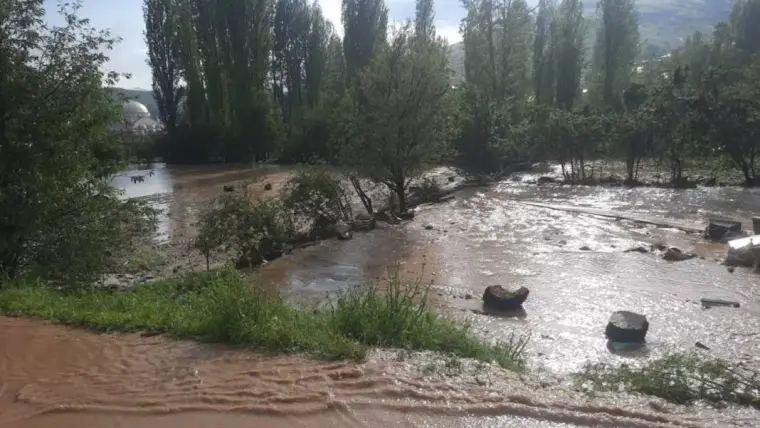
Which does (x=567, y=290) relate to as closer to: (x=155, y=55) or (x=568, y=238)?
(x=568, y=238)

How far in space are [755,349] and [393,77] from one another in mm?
15082

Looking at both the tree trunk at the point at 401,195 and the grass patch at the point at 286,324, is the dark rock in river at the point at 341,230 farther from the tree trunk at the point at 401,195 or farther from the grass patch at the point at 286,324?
the grass patch at the point at 286,324

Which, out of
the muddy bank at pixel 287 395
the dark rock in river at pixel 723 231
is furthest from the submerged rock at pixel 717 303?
the muddy bank at pixel 287 395

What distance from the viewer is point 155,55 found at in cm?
5459

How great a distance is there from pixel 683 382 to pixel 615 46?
176ft

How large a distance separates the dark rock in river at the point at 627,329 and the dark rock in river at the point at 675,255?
6.06 metres

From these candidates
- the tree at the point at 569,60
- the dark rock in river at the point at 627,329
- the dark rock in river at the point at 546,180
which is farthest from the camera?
the tree at the point at 569,60

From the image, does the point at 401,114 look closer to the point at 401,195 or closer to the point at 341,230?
the point at 401,195

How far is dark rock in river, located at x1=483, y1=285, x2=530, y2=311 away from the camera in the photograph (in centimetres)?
1119

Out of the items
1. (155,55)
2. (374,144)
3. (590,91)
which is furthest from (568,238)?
(155,55)

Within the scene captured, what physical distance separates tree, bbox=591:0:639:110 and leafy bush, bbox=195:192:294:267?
142 feet

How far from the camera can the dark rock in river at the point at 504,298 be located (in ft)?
36.7

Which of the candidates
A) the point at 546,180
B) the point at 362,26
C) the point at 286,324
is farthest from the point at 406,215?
the point at 362,26

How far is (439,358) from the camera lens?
646cm
